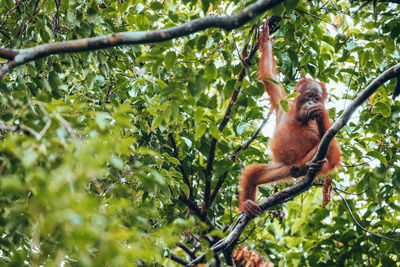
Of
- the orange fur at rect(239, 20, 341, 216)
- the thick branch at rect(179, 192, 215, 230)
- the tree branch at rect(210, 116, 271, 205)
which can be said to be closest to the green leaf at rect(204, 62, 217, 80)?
the tree branch at rect(210, 116, 271, 205)

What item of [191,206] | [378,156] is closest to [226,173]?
[191,206]

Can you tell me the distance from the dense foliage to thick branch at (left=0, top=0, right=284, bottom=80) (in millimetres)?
238

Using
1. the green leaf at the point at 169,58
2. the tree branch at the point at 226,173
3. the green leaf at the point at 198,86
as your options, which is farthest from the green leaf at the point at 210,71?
the tree branch at the point at 226,173

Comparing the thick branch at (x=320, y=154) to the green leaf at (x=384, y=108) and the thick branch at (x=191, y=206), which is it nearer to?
the thick branch at (x=191, y=206)

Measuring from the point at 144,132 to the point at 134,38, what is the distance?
1.84 metres

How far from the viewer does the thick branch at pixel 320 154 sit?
2686 mm

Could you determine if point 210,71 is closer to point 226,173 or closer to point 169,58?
point 169,58

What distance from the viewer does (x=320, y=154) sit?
10.4 ft

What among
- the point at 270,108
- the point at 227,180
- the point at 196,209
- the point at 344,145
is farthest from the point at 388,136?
the point at 196,209

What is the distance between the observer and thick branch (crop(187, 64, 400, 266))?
106 inches

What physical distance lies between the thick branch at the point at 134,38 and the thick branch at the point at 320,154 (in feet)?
3.53

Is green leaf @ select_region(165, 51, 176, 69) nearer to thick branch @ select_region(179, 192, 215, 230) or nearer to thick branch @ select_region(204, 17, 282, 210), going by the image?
thick branch @ select_region(204, 17, 282, 210)

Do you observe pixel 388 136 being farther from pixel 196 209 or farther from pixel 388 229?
pixel 196 209

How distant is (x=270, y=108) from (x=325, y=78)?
720mm
